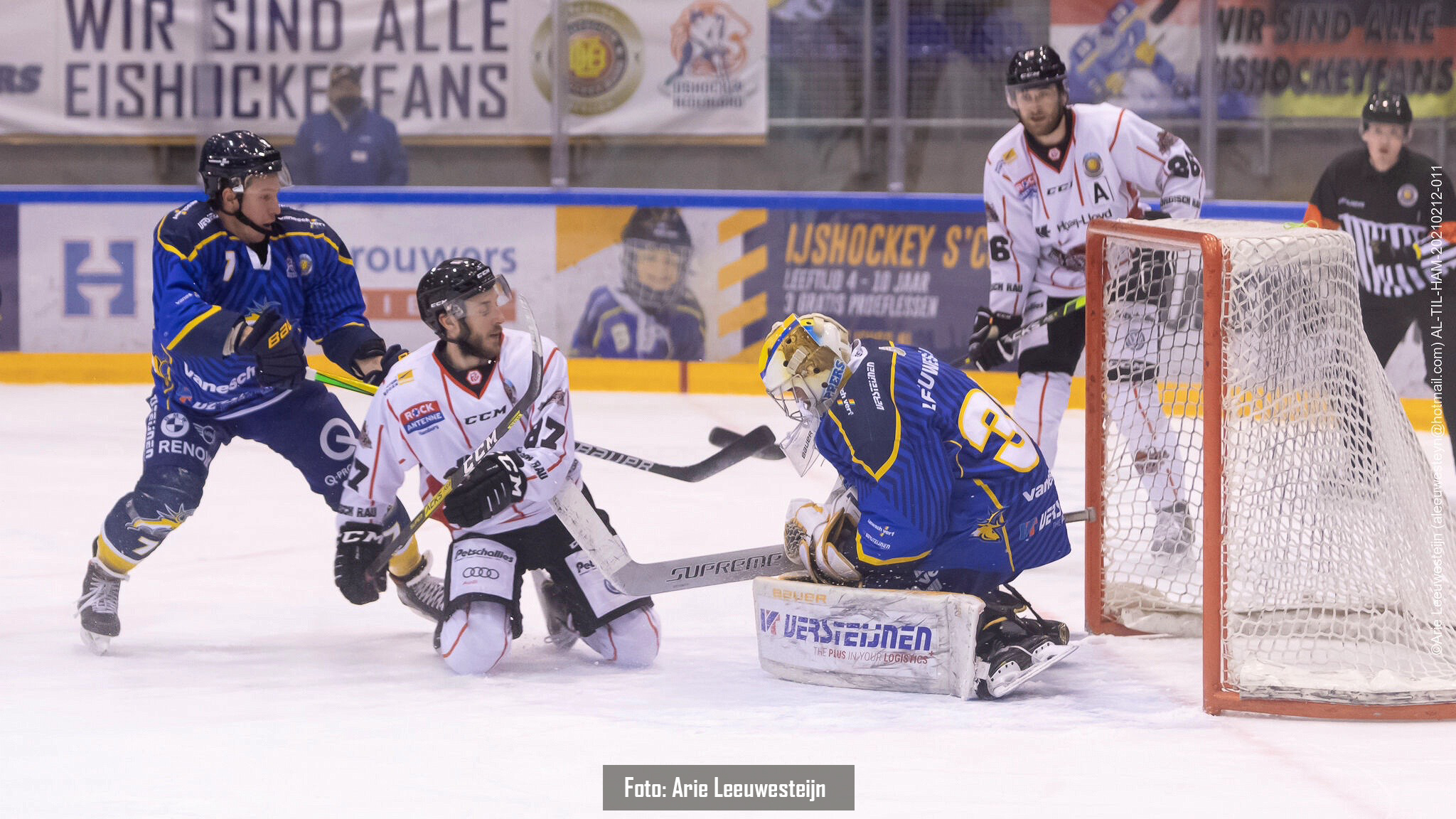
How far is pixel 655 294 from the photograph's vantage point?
22.6 feet

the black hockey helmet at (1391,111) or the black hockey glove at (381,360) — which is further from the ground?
the black hockey helmet at (1391,111)

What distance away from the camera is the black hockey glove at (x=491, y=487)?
9.87ft

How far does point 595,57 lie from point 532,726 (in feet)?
16.0

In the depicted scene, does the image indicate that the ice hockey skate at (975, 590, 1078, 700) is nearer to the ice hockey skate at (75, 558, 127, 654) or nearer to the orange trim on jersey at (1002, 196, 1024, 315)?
the orange trim on jersey at (1002, 196, 1024, 315)

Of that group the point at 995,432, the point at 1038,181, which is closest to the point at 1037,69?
the point at 1038,181

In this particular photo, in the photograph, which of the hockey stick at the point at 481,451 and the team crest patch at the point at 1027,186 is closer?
the hockey stick at the point at 481,451

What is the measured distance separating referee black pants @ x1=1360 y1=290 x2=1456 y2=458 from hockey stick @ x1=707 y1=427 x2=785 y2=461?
2005mm

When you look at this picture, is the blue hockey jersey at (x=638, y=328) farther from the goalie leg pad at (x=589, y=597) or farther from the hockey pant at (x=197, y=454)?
the goalie leg pad at (x=589, y=597)

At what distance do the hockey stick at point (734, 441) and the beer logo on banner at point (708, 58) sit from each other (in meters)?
3.84

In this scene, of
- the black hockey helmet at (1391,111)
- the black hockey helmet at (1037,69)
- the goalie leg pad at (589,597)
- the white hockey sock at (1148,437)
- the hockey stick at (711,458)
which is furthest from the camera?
the black hockey helmet at (1391,111)

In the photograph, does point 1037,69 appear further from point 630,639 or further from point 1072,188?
point 630,639

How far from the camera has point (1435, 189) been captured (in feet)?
14.6

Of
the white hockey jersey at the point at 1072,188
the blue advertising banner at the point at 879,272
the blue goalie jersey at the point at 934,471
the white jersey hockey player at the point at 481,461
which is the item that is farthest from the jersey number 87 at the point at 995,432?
the blue advertising banner at the point at 879,272

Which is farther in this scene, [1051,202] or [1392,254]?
[1392,254]
